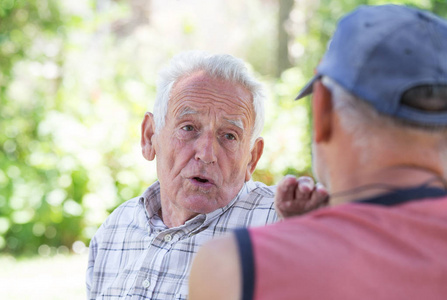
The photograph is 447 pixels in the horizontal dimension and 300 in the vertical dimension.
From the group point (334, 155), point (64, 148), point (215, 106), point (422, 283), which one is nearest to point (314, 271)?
point (422, 283)

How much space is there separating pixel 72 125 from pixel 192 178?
13.9 ft

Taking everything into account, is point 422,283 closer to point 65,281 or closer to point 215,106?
point 215,106

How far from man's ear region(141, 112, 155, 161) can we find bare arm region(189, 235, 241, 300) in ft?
4.91

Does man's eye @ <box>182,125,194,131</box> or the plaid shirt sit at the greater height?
man's eye @ <box>182,125,194,131</box>

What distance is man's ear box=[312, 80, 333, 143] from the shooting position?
1273 millimetres

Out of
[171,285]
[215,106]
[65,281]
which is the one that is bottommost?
[65,281]

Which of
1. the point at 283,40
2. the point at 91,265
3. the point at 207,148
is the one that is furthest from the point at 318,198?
the point at 283,40

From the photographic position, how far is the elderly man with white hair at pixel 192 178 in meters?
2.35

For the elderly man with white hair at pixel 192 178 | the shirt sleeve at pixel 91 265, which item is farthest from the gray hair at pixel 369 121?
the shirt sleeve at pixel 91 265

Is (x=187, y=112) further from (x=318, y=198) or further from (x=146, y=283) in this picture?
(x=318, y=198)

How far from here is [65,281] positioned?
211 inches

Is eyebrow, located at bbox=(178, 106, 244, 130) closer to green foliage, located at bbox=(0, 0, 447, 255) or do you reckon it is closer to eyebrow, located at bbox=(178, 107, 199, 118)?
eyebrow, located at bbox=(178, 107, 199, 118)

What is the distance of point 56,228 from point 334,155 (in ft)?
18.1

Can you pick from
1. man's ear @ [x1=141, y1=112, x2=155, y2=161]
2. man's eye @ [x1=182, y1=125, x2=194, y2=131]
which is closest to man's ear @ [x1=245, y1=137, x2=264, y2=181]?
man's eye @ [x1=182, y1=125, x2=194, y2=131]
